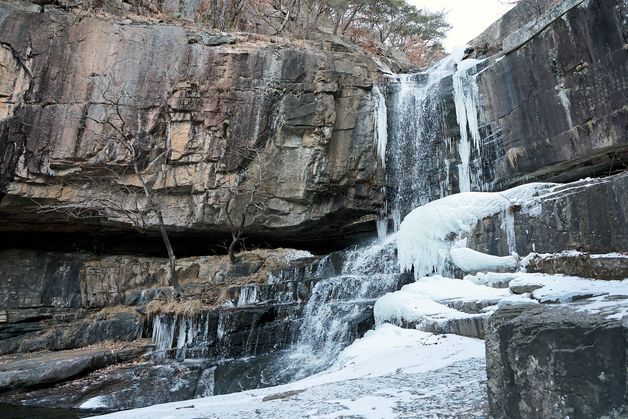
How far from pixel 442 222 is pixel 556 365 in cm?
639

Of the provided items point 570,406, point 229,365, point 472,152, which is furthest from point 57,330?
point 570,406

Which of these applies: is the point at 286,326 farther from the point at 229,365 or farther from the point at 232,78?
the point at 232,78

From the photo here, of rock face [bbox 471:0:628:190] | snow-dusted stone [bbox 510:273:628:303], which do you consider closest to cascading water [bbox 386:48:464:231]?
rock face [bbox 471:0:628:190]

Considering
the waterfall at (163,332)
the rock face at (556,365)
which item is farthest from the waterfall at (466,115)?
the rock face at (556,365)

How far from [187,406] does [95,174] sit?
9903 millimetres

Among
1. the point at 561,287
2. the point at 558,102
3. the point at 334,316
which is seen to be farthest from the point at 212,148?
the point at 561,287

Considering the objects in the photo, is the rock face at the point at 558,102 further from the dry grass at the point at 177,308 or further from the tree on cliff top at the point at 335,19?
the tree on cliff top at the point at 335,19

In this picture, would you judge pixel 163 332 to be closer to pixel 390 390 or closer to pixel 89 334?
pixel 89 334

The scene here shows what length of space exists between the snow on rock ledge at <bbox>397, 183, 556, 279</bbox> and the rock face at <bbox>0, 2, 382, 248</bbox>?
4.88 metres

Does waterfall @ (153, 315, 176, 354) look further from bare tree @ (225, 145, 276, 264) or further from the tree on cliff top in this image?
the tree on cliff top

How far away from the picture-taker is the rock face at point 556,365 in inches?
68.4

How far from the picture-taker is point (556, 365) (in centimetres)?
190

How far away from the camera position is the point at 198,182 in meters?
12.9

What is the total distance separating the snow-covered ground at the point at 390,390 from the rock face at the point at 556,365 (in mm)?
505
